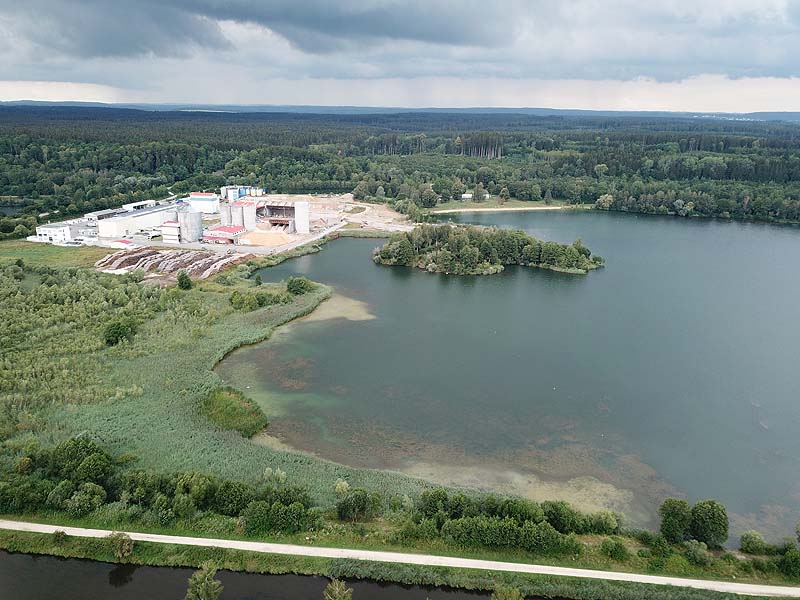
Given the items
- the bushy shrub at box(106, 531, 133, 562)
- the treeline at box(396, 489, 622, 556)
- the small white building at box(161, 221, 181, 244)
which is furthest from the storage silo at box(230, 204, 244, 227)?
the treeline at box(396, 489, 622, 556)

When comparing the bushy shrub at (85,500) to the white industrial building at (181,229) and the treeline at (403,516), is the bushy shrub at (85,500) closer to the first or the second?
the treeline at (403,516)

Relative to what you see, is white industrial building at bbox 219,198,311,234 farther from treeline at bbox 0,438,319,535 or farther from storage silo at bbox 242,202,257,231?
treeline at bbox 0,438,319,535

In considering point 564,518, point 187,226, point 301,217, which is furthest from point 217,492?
point 301,217

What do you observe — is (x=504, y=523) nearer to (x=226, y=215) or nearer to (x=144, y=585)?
(x=144, y=585)

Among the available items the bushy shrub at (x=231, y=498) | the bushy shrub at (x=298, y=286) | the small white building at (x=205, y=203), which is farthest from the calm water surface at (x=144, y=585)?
the small white building at (x=205, y=203)

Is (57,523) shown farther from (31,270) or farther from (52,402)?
(31,270)
